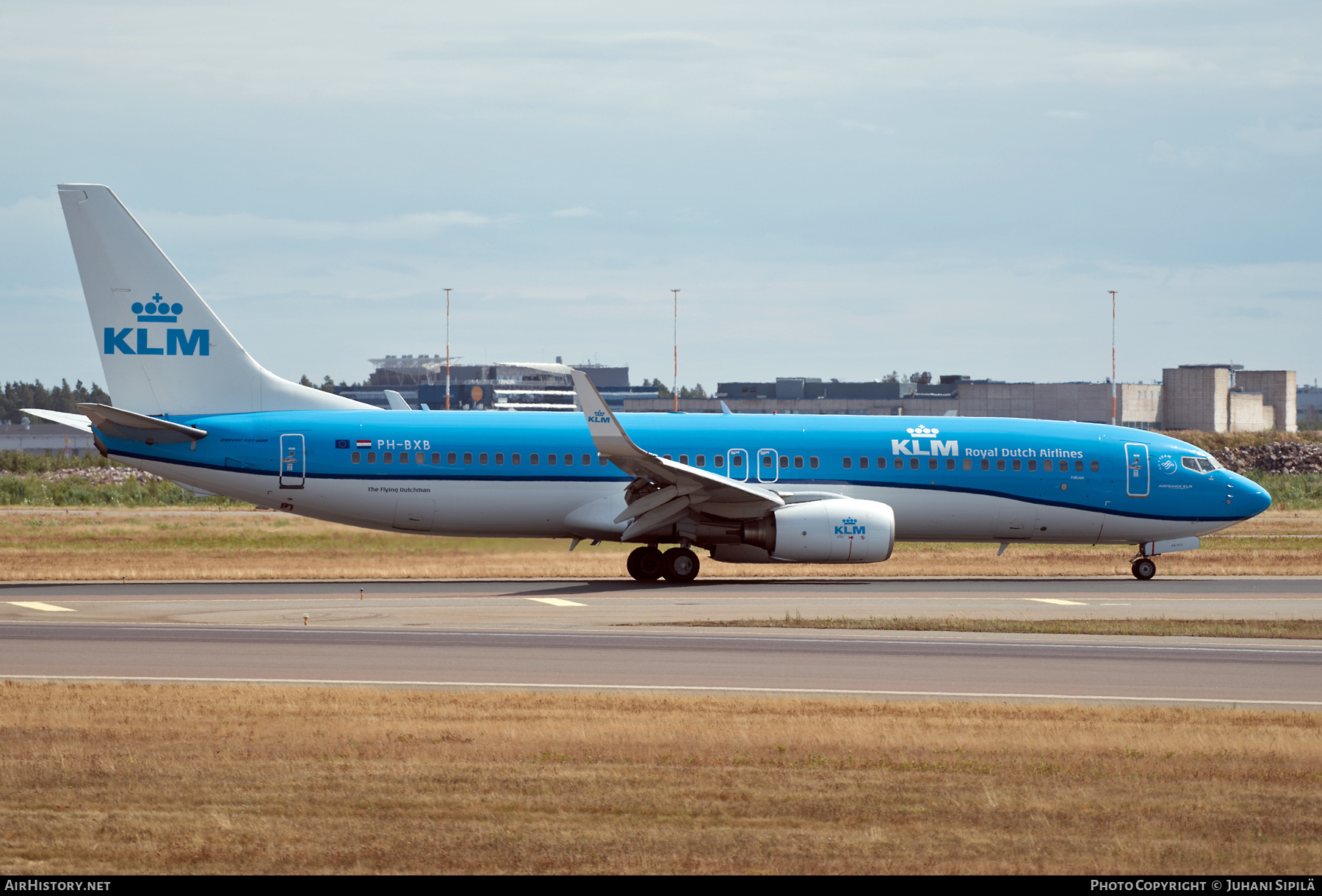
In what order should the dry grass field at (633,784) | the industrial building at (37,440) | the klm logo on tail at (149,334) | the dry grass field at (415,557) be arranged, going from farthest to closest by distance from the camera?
the industrial building at (37,440) → the dry grass field at (415,557) → the klm logo on tail at (149,334) → the dry grass field at (633,784)

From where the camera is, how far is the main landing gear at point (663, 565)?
32562 mm

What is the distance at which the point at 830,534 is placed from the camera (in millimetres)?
31172

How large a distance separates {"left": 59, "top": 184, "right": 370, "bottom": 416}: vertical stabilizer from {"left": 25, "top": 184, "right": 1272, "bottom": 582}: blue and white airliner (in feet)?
0.13

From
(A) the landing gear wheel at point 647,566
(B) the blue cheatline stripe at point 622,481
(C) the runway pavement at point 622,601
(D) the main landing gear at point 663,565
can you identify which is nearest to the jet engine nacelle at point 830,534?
(C) the runway pavement at point 622,601

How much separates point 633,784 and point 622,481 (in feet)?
70.7

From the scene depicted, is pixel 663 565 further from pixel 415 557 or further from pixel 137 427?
pixel 137 427

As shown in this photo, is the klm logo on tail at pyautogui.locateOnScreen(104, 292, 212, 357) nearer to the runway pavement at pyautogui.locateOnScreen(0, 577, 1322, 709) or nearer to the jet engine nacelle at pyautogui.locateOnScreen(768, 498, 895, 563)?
the runway pavement at pyautogui.locateOnScreen(0, 577, 1322, 709)

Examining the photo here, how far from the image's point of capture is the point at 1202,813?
10.6 metres

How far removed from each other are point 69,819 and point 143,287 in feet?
80.2

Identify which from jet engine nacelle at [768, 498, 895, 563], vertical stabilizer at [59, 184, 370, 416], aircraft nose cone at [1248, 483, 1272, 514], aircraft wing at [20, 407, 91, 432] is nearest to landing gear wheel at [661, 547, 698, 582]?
jet engine nacelle at [768, 498, 895, 563]

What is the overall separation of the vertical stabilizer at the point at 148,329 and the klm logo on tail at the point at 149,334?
0.02m

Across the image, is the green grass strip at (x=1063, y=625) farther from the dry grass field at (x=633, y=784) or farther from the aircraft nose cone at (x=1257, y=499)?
the aircraft nose cone at (x=1257, y=499)

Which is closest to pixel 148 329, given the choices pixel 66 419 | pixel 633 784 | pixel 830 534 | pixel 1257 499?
pixel 66 419

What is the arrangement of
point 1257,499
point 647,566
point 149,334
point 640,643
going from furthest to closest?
point 1257,499, point 647,566, point 149,334, point 640,643
